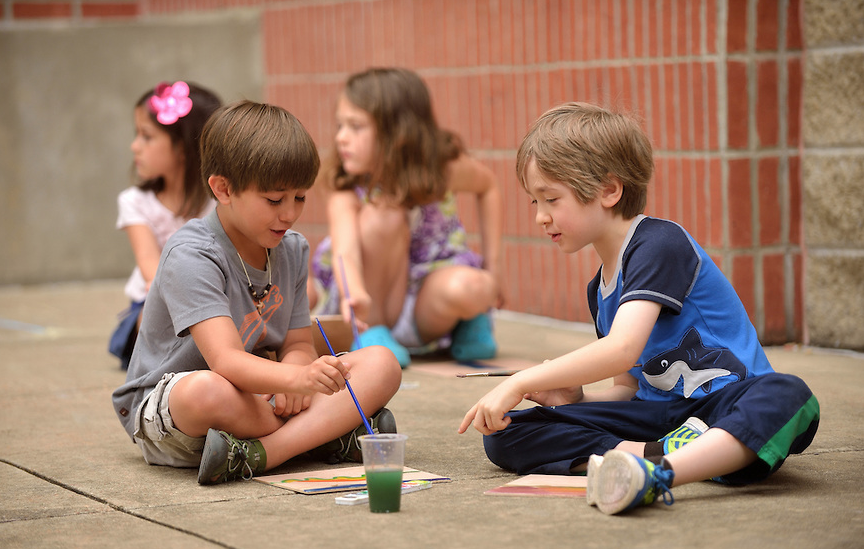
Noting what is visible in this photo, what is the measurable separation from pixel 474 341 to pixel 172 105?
125cm

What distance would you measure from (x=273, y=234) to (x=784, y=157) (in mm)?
→ 2047

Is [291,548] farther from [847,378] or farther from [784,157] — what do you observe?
[784,157]

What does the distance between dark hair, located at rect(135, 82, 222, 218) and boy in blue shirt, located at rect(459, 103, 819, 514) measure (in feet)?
5.44

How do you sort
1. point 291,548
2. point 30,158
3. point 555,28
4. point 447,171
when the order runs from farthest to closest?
point 30,158 → point 555,28 → point 447,171 → point 291,548

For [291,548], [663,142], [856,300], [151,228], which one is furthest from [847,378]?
[151,228]

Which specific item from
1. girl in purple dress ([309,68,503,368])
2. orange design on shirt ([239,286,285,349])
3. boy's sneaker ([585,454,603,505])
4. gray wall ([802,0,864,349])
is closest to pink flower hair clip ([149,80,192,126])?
girl in purple dress ([309,68,503,368])

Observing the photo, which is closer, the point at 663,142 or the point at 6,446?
the point at 6,446

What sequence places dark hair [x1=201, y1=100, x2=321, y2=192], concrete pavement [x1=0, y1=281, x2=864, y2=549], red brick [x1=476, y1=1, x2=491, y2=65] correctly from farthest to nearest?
red brick [x1=476, y1=1, x2=491, y2=65] → dark hair [x1=201, y1=100, x2=321, y2=192] → concrete pavement [x1=0, y1=281, x2=864, y2=549]

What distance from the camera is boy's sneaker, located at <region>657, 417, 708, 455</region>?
83.6 inches

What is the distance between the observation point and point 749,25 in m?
3.65

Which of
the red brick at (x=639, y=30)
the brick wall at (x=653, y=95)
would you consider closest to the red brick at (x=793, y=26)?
the brick wall at (x=653, y=95)

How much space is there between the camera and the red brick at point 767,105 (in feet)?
12.1

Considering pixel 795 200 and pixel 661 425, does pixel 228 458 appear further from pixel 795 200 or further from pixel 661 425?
pixel 795 200

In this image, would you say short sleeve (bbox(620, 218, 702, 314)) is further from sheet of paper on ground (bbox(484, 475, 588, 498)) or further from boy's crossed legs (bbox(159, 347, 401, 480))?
boy's crossed legs (bbox(159, 347, 401, 480))
